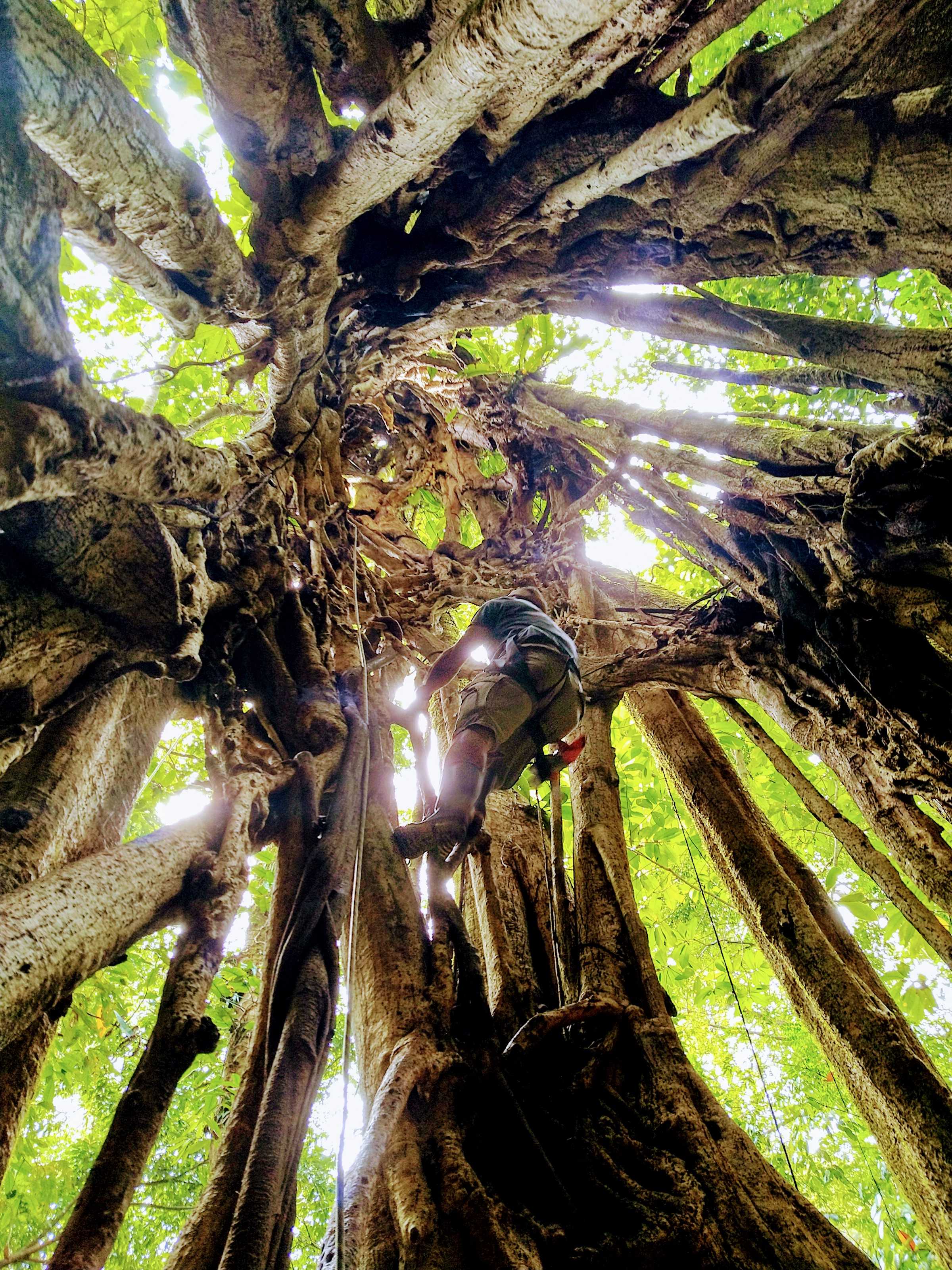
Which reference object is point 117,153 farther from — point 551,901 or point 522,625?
point 551,901

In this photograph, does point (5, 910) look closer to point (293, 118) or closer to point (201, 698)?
point (201, 698)

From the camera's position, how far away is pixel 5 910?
4.72ft

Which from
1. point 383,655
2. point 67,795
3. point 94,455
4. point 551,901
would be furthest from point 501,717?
point 94,455

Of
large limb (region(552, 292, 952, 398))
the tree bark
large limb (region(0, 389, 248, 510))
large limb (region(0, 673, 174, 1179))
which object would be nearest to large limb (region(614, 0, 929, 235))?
large limb (region(552, 292, 952, 398))

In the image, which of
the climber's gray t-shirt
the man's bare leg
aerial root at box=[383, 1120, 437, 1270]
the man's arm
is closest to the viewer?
aerial root at box=[383, 1120, 437, 1270]

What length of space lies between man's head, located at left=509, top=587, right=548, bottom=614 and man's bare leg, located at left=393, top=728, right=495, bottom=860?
2.23 metres

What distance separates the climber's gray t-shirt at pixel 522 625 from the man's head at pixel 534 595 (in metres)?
1.15

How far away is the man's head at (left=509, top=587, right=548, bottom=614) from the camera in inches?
203

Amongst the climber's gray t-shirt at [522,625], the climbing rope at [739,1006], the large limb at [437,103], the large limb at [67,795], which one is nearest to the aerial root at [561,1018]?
the climbing rope at [739,1006]

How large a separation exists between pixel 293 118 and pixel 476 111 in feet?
2.62

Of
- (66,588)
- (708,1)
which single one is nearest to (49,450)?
(66,588)

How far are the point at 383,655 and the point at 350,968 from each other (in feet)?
7.72

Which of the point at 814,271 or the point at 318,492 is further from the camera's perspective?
the point at 318,492

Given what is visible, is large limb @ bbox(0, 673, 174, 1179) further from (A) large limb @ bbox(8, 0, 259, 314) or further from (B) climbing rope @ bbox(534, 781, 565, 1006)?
(B) climbing rope @ bbox(534, 781, 565, 1006)
